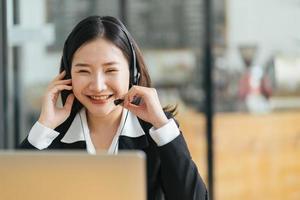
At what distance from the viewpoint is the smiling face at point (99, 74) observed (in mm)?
1323

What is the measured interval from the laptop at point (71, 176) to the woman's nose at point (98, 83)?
0.48m

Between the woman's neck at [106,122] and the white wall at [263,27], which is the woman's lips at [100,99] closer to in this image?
the woman's neck at [106,122]

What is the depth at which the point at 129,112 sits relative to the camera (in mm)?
1403

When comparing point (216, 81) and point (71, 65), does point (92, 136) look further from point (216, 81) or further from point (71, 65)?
point (216, 81)

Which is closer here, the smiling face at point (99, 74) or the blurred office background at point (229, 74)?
the smiling face at point (99, 74)

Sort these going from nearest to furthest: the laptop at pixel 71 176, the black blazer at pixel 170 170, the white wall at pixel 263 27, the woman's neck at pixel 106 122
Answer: the laptop at pixel 71 176, the black blazer at pixel 170 170, the woman's neck at pixel 106 122, the white wall at pixel 263 27

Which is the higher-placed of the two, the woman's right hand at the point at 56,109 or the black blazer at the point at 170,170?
the woman's right hand at the point at 56,109

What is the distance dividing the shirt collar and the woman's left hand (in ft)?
0.11

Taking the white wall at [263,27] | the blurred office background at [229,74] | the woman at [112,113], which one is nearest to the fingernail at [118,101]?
the woman at [112,113]

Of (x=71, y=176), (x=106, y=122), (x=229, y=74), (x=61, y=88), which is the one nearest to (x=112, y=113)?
(x=106, y=122)

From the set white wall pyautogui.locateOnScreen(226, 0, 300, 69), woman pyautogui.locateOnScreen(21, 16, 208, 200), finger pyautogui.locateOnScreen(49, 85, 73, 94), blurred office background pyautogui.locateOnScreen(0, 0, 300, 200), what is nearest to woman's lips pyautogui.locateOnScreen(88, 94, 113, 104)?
woman pyautogui.locateOnScreen(21, 16, 208, 200)

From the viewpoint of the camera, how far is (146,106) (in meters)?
1.36

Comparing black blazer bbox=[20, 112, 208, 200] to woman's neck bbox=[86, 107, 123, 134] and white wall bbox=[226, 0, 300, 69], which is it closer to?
woman's neck bbox=[86, 107, 123, 134]

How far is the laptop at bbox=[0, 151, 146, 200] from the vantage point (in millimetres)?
→ 831
